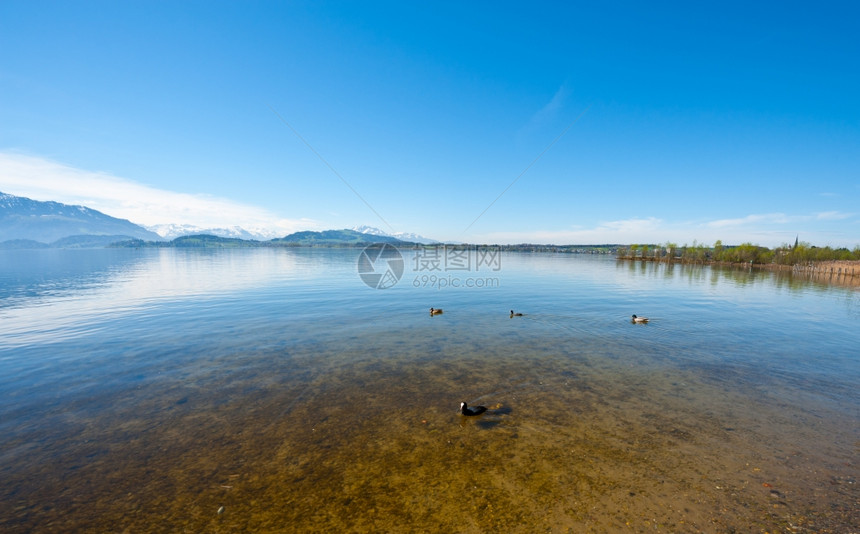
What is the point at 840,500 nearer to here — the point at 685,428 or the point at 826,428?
the point at 685,428

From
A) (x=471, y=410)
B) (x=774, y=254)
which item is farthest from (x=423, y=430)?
(x=774, y=254)

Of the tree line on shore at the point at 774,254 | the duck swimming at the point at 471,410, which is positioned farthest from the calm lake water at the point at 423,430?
the tree line on shore at the point at 774,254

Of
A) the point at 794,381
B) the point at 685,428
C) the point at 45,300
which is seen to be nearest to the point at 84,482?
the point at 685,428

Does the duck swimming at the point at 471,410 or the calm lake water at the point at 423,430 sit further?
the duck swimming at the point at 471,410

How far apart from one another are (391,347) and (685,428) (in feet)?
49.4

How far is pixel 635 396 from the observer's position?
14.2 meters

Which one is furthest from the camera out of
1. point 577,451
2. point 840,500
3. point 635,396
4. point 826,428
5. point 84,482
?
point 635,396

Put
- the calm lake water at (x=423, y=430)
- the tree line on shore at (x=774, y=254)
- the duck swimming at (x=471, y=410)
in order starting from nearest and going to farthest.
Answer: the calm lake water at (x=423, y=430) < the duck swimming at (x=471, y=410) < the tree line on shore at (x=774, y=254)

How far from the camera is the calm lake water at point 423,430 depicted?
8.01m

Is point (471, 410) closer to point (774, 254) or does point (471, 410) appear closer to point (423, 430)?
point (423, 430)

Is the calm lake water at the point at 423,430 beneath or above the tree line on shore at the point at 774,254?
Result: beneath

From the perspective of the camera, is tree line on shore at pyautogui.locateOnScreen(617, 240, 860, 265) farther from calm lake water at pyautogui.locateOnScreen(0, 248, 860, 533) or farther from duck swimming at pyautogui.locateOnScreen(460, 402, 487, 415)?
duck swimming at pyautogui.locateOnScreen(460, 402, 487, 415)

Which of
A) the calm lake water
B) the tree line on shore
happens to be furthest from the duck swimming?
the tree line on shore

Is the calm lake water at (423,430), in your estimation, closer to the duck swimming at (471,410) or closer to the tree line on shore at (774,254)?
the duck swimming at (471,410)
